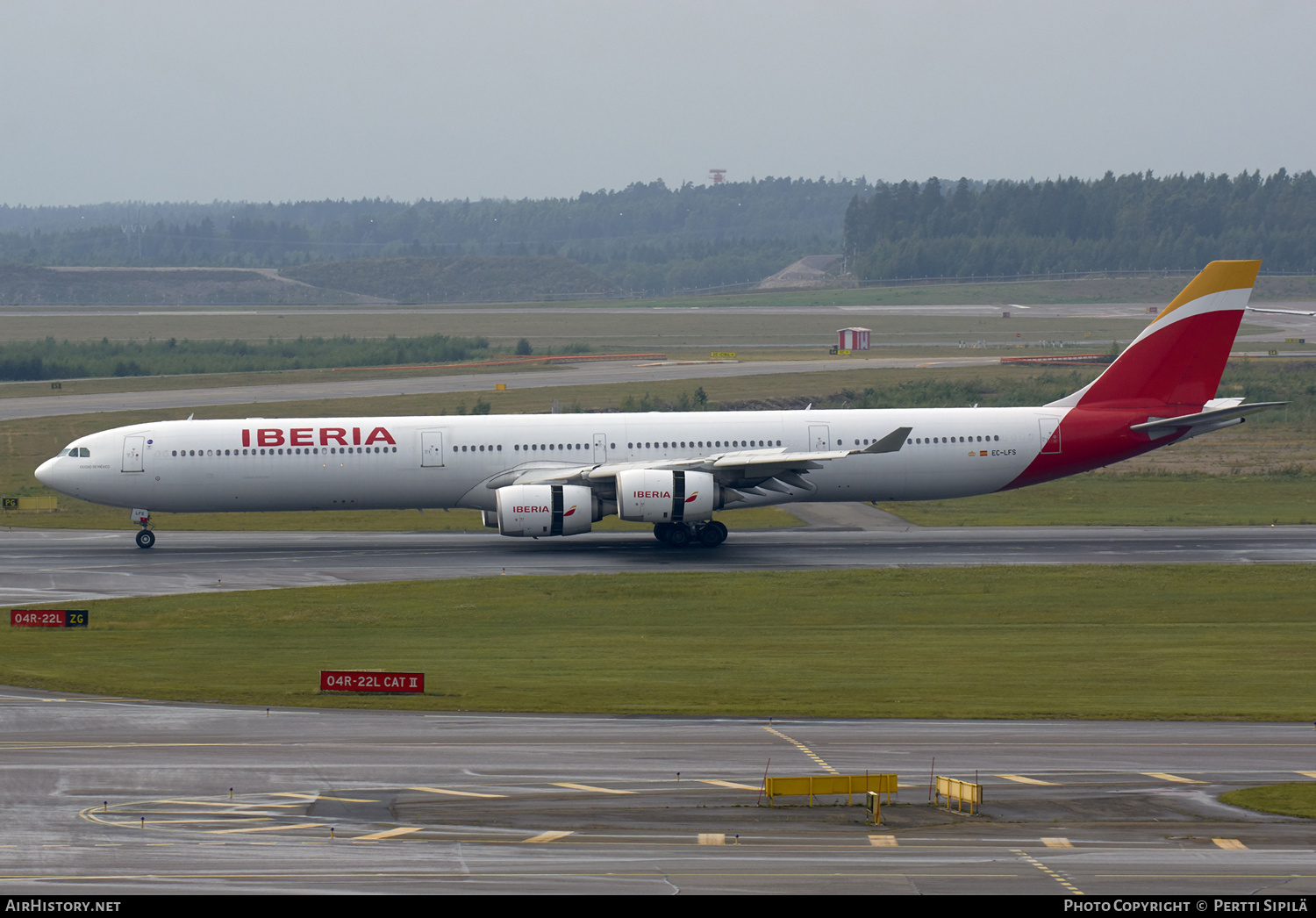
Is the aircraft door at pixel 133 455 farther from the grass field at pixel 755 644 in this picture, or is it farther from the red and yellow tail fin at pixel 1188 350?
the red and yellow tail fin at pixel 1188 350

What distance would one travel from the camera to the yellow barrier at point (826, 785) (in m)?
20.8

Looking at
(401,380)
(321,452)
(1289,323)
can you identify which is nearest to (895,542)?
(321,452)

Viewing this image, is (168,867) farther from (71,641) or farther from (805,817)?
(71,641)

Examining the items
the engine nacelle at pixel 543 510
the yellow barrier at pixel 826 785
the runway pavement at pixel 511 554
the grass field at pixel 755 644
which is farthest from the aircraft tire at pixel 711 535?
the yellow barrier at pixel 826 785

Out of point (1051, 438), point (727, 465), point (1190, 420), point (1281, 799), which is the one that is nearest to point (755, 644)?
point (727, 465)

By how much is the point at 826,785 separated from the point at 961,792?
6.77 feet

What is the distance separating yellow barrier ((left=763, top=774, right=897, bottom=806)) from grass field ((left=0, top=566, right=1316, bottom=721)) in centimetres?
597

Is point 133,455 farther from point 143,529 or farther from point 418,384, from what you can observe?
point 418,384

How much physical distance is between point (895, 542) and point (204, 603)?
24245 mm

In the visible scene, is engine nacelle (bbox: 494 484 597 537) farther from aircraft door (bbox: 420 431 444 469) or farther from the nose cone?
the nose cone

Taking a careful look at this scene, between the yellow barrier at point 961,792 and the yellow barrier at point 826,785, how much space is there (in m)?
0.76

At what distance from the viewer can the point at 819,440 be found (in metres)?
49.2

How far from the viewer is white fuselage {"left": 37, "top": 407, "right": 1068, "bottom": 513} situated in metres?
48.5
